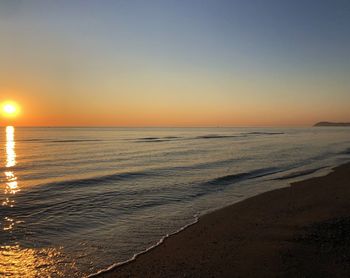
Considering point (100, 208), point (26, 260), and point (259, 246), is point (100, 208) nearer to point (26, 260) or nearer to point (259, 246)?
point (26, 260)

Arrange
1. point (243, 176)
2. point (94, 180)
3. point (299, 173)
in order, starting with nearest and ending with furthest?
point (94, 180), point (243, 176), point (299, 173)

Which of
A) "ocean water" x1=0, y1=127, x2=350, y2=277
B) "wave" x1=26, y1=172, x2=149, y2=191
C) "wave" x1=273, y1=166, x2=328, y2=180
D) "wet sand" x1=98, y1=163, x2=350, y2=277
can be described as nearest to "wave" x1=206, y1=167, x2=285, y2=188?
"ocean water" x1=0, y1=127, x2=350, y2=277

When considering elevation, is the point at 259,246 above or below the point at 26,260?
above

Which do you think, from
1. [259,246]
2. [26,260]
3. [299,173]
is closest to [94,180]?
[26,260]

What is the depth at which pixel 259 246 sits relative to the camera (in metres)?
8.66

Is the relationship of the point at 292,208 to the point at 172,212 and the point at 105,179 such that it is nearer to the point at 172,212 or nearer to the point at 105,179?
the point at 172,212

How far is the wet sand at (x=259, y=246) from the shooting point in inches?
284

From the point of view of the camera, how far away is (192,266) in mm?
7594

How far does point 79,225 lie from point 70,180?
1094 cm

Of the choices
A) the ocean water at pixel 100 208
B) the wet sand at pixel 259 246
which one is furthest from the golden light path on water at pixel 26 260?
the wet sand at pixel 259 246

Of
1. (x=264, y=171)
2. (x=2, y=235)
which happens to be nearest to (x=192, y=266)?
(x=2, y=235)

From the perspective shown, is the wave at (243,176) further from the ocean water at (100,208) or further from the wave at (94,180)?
the wave at (94,180)

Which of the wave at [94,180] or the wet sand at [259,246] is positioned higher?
the wet sand at [259,246]

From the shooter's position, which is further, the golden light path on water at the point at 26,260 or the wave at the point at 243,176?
the wave at the point at 243,176
